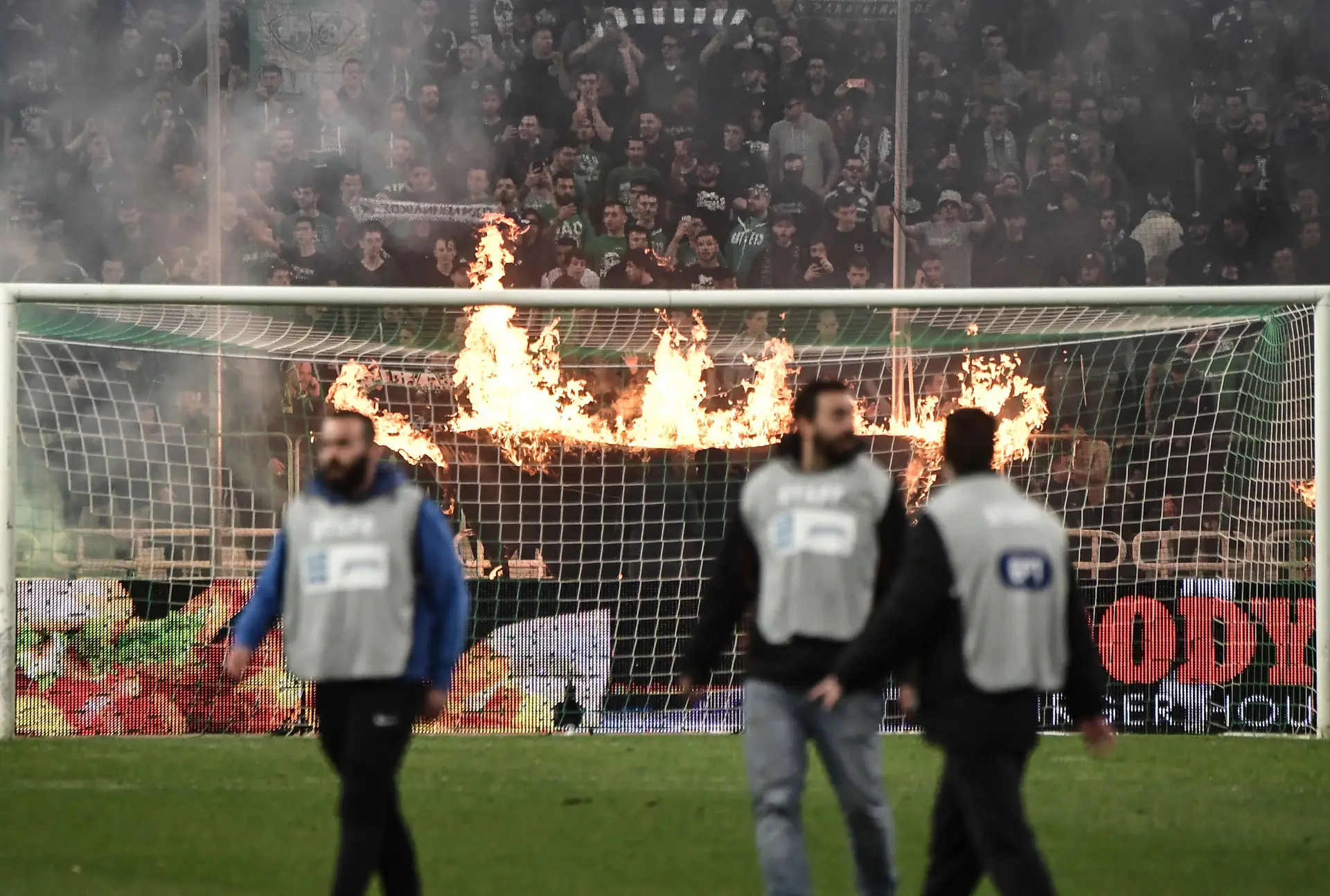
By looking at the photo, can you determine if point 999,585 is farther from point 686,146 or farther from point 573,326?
point 686,146

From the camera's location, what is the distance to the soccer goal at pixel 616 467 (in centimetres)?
908

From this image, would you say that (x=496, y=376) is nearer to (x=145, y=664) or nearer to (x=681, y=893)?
(x=145, y=664)

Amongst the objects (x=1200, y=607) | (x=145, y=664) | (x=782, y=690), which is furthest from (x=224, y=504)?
(x=782, y=690)

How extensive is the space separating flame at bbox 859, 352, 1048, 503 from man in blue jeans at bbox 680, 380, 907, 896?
5366mm

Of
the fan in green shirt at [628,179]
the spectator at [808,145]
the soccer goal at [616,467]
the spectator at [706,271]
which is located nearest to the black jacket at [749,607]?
the soccer goal at [616,467]

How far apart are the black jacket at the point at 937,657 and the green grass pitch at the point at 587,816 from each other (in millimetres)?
1663

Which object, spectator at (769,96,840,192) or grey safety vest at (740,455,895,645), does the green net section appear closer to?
spectator at (769,96,840,192)

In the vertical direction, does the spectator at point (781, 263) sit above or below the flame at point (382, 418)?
above

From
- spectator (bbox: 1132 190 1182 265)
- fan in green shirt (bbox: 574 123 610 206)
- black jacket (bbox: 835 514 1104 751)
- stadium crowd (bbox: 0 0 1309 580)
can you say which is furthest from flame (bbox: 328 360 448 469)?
spectator (bbox: 1132 190 1182 265)

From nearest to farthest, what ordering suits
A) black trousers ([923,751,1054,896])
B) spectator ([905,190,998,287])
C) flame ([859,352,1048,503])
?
1. black trousers ([923,751,1054,896])
2. flame ([859,352,1048,503])
3. spectator ([905,190,998,287])

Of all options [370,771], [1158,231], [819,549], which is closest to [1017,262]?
[1158,231]

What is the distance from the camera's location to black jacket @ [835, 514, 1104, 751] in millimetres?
3686

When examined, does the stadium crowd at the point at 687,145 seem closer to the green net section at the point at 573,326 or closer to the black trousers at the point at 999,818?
the green net section at the point at 573,326

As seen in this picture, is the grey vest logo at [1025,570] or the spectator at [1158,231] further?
the spectator at [1158,231]
